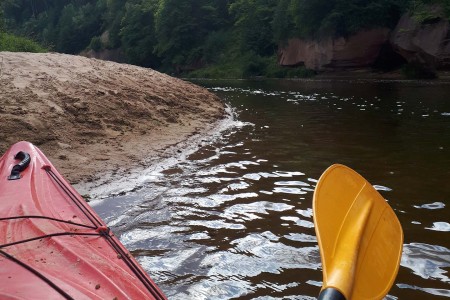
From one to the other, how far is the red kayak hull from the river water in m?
0.53

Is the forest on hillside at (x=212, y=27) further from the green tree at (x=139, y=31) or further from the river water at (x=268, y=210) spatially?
the river water at (x=268, y=210)

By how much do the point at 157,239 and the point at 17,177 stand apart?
116 cm

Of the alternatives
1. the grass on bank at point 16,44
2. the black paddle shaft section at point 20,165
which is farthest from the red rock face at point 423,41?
the black paddle shaft section at point 20,165

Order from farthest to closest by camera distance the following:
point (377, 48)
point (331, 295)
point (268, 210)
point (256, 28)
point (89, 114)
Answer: point (256, 28)
point (377, 48)
point (89, 114)
point (268, 210)
point (331, 295)

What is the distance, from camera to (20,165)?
11.4ft

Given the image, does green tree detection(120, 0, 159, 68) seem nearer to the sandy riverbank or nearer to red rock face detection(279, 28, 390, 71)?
red rock face detection(279, 28, 390, 71)

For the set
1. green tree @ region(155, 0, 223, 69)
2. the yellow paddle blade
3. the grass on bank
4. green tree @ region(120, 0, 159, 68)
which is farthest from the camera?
green tree @ region(120, 0, 159, 68)

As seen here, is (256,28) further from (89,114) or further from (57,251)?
(57,251)

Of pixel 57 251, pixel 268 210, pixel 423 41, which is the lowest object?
pixel 268 210

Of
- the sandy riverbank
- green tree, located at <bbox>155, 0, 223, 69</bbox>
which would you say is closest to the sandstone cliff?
green tree, located at <bbox>155, 0, 223, 69</bbox>

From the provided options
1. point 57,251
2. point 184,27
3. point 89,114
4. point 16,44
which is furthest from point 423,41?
point 184,27

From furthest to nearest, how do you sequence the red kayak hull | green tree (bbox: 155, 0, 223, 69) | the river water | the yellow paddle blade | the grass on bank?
green tree (bbox: 155, 0, 223, 69), the grass on bank, the river water, the yellow paddle blade, the red kayak hull

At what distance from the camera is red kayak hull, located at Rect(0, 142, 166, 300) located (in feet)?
5.76

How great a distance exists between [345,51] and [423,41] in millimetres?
5805
